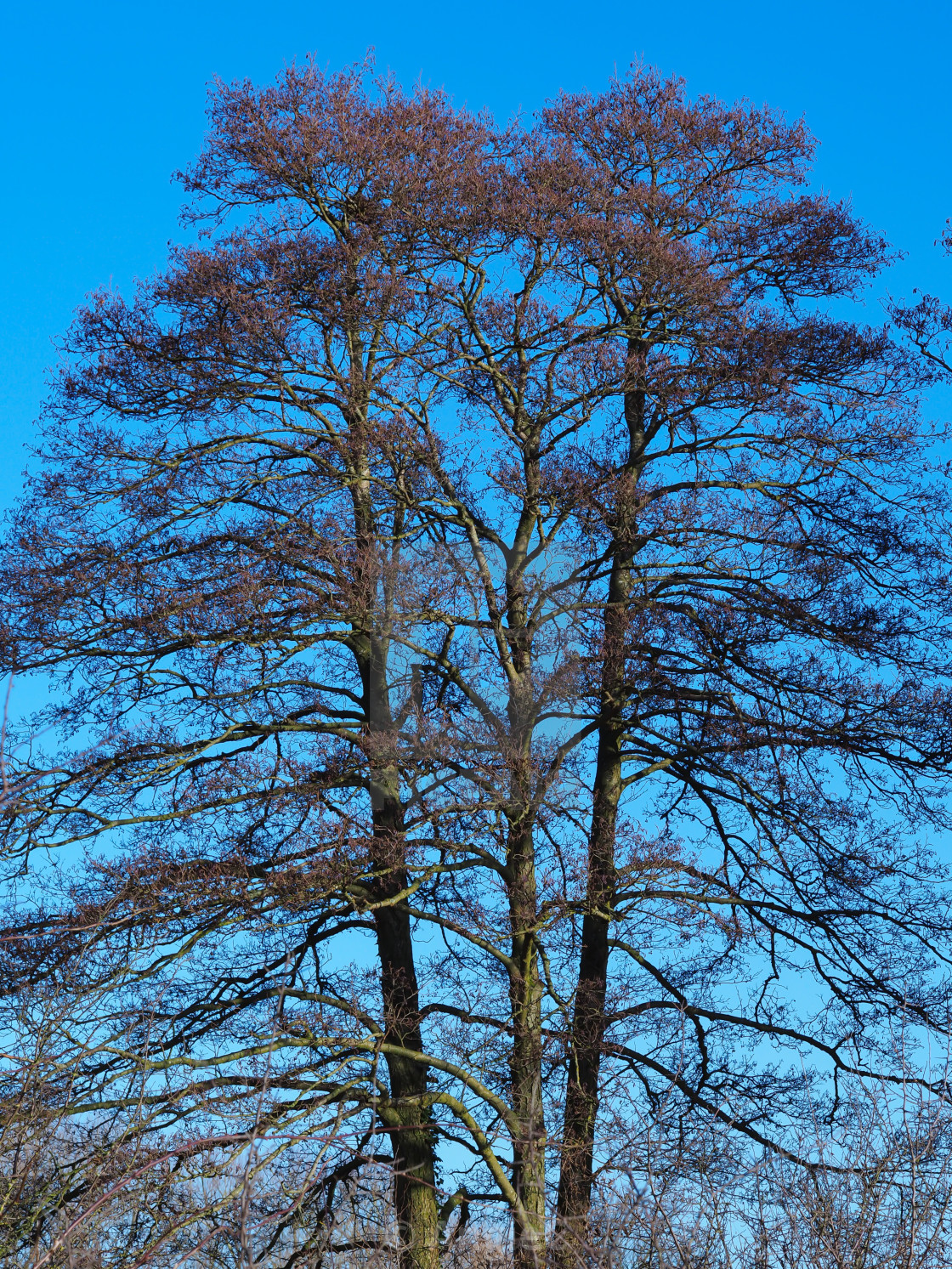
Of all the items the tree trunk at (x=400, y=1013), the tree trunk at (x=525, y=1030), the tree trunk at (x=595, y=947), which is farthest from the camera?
the tree trunk at (x=595, y=947)

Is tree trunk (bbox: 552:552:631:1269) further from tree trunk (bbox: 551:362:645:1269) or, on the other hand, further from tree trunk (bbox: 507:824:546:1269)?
tree trunk (bbox: 507:824:546:1269)

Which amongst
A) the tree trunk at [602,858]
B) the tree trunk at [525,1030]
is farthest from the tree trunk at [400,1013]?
the tree trunk at [602,858]

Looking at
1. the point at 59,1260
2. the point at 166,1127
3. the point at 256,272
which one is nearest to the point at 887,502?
the point at 256,272

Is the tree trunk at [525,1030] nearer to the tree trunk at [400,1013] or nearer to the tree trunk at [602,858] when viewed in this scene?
the tree trunk at [602,858]

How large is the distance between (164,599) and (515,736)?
2736mm

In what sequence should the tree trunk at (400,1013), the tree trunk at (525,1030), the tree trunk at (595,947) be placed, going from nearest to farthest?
the tree trunk at (525,1030), the tree trunk at (400,1013), the tree trunk at (595,947)

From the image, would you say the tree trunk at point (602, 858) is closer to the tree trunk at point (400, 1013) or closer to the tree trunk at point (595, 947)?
the tree trunk at point (595, 947)

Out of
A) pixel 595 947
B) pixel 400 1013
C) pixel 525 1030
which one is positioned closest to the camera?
pixel 525 1030

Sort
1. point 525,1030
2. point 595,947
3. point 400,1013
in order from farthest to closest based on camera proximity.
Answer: point 595,947
point 400,1013
point 525,1030

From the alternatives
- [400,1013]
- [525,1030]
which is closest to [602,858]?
[525,1030]

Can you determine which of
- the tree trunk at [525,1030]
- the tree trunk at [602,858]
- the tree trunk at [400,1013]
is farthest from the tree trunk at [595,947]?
the tree trunk at [400,1013]

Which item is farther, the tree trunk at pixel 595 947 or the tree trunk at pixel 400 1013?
the tree trunk at pixel 595 947

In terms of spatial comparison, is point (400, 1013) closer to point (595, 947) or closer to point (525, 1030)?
point (525, 1030)

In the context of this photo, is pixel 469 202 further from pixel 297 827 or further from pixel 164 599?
pixel 297 827
